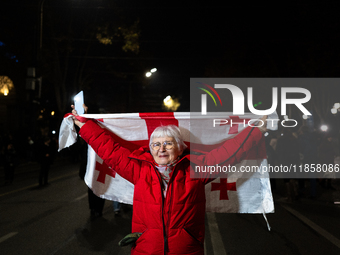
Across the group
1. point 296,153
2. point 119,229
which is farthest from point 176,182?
point 296,153

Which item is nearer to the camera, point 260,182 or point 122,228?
point 260,182

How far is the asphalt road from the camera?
492cm

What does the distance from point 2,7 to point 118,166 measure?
50.8 feet

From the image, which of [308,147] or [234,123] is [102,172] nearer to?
[234,123]

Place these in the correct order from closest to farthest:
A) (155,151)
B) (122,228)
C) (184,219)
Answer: (184,219) → (155,151) → (122,228)

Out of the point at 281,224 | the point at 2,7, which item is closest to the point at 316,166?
the point at 281,224

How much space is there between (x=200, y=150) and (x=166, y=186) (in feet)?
4.12

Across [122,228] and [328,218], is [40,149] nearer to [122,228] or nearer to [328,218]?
[122,228]

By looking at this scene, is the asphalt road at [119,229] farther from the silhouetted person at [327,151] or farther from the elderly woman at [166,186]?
the elderly woman at [166,186]

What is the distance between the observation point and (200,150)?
13.2 ft

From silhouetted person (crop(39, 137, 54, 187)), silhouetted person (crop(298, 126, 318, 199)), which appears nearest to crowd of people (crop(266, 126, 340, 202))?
silhouetted person (crop(298, 126, 318, 199))

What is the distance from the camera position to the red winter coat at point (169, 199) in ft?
8.78

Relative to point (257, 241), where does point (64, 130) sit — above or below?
above

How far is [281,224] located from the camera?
6305 millimetres
